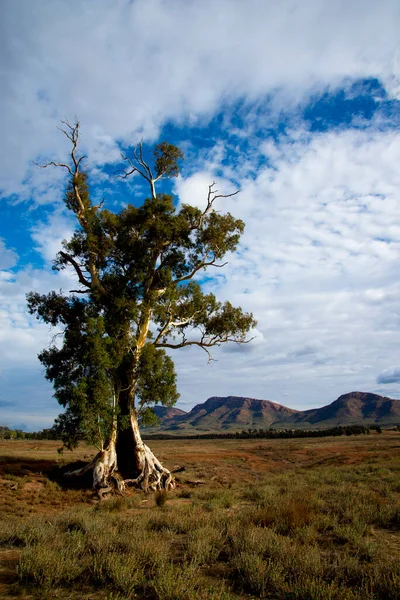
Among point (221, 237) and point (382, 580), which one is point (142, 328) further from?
point (382, 580)

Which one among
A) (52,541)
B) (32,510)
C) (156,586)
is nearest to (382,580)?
(156,586)

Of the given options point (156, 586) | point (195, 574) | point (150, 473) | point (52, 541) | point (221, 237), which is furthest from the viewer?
point (221, 237)

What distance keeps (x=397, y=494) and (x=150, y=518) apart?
1030 centimetres

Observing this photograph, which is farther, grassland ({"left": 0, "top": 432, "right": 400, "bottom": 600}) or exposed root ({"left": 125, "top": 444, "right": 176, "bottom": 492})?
exposed root ({"left": 125, "top": 444, "right": 176, "bottom": 492})

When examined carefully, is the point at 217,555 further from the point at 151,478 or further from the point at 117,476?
the point at 151,478

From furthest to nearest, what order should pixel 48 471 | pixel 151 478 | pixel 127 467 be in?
pixel 48 471, pixel 127 467, pixel 151 478

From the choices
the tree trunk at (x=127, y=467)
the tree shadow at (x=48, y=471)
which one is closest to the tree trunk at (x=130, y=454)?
the tree trunk at (x=127, y=467)

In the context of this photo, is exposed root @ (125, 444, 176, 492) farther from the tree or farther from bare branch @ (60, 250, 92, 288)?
bare branch @ (60, 250, 92, 288)

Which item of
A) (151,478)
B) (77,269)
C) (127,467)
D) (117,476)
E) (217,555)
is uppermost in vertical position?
(77,269)

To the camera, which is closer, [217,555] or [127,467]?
[217,555]

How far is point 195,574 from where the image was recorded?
598cm

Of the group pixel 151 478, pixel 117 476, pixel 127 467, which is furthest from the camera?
pixel 127 467

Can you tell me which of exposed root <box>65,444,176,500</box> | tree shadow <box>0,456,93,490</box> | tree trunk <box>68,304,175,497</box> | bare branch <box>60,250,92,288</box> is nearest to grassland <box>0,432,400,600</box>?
exposed root <box>65,444,176,500</box>

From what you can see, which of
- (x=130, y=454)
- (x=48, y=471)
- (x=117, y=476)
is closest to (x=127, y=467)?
(x=130, y=454)
